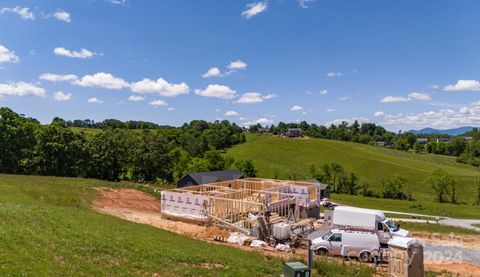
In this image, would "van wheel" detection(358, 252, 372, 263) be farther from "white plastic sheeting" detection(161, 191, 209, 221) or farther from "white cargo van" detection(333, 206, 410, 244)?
"white plastic sheeting" detection(161, 191, 209, 221)

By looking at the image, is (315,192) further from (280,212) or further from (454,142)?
(454,142)

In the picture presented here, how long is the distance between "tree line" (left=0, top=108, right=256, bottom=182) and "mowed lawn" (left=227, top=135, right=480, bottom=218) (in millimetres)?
23938

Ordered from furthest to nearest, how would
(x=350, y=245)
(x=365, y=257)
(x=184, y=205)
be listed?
(x=184, y=205)
(x=350, y=245)
(x=365, y=257)

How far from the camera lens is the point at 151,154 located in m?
59.5

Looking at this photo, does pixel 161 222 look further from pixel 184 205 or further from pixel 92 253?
pixel 92 253

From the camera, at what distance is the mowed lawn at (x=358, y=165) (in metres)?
71.2

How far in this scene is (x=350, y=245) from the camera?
18.8 metres

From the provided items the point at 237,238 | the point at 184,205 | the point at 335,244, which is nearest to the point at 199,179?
the point at 184,205

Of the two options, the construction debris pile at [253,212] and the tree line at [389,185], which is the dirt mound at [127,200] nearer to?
the construction debris pile at [253,212]

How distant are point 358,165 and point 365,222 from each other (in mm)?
67415

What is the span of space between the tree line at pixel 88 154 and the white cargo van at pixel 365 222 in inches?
1644

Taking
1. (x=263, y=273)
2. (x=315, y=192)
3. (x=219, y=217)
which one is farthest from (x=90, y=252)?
(x=315, y=192)

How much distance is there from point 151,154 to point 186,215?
3477 centimetres

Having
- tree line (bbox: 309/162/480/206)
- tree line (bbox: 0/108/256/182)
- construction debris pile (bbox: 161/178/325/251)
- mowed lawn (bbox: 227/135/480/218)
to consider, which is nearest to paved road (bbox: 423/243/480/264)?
construction debris pile (bbox: 161/178/325/251)
